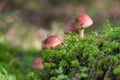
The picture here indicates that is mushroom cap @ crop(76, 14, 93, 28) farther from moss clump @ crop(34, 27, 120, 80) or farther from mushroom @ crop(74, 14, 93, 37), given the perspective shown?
moss clump @ crop(34, 27, 120, 80)

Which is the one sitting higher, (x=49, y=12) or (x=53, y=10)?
(x=53, y=10)

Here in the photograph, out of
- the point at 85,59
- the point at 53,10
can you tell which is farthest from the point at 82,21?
the point at 53,10

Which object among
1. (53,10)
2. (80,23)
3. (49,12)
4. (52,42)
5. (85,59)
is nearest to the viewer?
(85,59)

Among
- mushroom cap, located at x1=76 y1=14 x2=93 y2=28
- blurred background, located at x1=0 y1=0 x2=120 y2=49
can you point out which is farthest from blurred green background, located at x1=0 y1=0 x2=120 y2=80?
mushroom cap, located at x1=76 y1=14 x2=93 y2=28

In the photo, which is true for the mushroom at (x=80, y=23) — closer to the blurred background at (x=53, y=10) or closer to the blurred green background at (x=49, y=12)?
the blurred green background at (x=49, y=12)

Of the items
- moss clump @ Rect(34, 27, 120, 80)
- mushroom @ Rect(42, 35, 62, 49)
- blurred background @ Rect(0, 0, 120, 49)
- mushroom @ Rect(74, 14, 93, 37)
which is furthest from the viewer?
blurred background @ Rect(0, 0, 120, 49)

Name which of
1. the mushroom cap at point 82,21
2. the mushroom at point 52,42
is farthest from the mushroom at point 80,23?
the mushroom at point 52,42

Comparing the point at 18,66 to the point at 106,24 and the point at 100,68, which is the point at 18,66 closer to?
the point at 106,24

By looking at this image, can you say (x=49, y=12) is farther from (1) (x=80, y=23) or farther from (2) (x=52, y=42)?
(2) (x=52, y=42)

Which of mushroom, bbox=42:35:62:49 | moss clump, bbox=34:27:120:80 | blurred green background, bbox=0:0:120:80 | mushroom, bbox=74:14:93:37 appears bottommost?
moss clump, bbox=34:27:120:80
